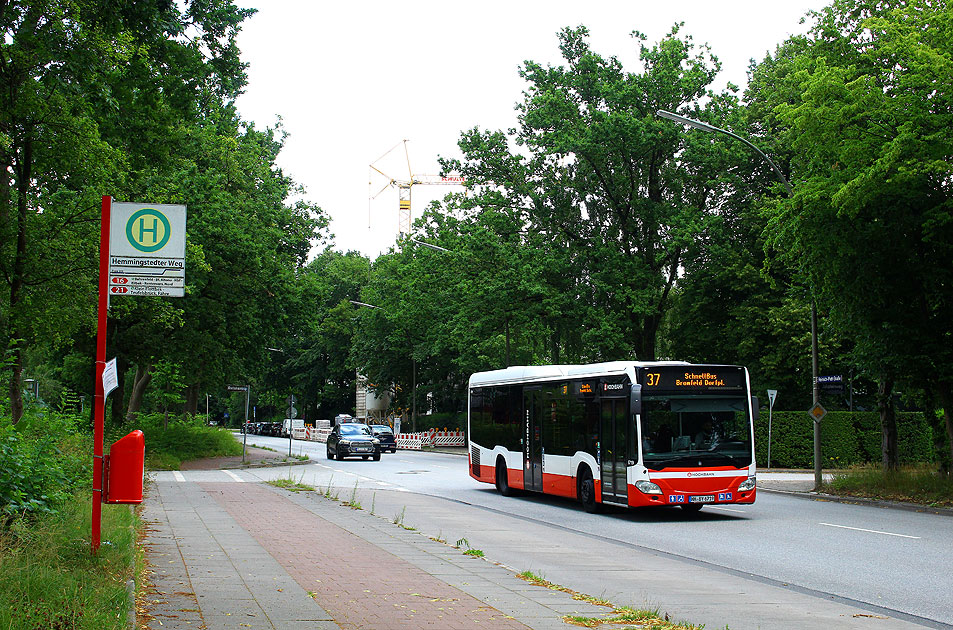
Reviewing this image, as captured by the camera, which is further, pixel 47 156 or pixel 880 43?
pixel 880 43

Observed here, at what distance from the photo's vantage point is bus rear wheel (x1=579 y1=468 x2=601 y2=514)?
59.8ft

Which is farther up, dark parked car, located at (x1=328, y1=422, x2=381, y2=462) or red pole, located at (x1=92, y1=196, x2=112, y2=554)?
red pole, located at (x1=92, y1=196, x2=112, y2=554)

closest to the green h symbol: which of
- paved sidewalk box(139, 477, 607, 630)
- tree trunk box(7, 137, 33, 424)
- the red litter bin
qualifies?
the red litter bin

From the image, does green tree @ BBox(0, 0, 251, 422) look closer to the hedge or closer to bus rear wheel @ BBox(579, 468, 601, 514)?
bus rear wheel @ BBox(579, 468, 601, 514)

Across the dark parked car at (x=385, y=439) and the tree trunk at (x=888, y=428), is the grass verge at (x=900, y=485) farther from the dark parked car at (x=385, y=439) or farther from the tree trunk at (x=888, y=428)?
the dark parked car at (x=385, y=439)

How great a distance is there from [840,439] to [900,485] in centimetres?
1495

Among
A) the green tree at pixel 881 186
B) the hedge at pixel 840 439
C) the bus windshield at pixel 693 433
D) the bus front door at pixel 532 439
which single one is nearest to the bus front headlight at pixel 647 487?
the bus windshield at pixel 693 433

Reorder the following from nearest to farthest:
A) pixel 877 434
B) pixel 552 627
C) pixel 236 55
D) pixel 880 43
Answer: pixel 552 627 < pixel 236 55 < pixel 880 43 < pixel 877 434

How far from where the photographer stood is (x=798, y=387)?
3831 centimetres

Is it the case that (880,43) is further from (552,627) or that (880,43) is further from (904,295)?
(552,627)

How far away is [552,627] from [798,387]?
111ft

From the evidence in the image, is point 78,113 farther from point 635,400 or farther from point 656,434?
point 656,434

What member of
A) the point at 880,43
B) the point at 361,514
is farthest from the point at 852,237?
the point at 361,514

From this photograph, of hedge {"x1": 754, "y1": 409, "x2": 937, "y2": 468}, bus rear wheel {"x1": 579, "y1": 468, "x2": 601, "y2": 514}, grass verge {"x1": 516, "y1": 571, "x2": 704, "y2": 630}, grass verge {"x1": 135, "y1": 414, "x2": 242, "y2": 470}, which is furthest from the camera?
hedge {"x1": 754, "y1": 409, "x2": 937, "y2": 468}
